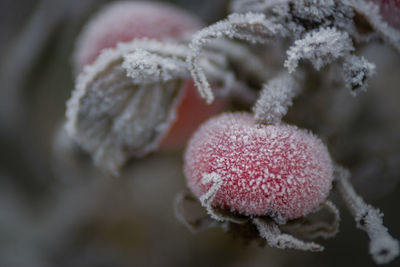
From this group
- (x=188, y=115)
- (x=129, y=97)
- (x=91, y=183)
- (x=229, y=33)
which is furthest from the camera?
(x=91, y=183)

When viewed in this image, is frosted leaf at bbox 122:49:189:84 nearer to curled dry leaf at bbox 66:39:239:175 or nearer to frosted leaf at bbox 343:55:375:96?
curled dry leaf at bbox 66:39:239:175

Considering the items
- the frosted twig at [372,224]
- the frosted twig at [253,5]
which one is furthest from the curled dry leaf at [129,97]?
the frosted twig at [372,224]

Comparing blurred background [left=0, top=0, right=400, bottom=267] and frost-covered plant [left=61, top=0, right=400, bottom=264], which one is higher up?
frost-covered plant [left=61, top=0, right=400, bottom=264]

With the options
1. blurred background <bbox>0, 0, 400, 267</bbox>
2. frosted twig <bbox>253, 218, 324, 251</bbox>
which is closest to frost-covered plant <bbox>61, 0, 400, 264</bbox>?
frosted twig <bbox>253, 218, 324, 251</bbox>

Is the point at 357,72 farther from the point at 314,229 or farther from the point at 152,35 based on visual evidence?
the point at 152,35

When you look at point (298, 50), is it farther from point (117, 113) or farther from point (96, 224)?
point (96, 224)

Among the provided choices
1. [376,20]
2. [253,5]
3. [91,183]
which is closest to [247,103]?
[253,5]
